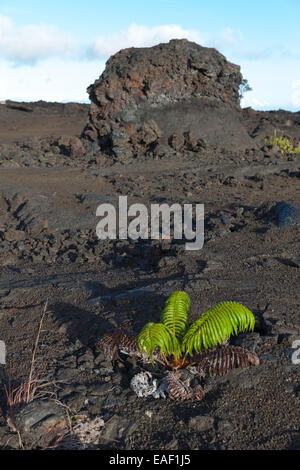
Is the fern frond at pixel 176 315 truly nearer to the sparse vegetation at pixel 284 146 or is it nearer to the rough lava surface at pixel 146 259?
the rough lava surface at pixel 146 259

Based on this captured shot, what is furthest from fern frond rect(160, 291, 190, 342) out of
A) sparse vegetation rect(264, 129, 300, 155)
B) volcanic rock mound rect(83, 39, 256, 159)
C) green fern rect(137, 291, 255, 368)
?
sparse vegetation rect(264, 129, 300, 155)

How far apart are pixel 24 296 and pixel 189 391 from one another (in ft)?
8.49

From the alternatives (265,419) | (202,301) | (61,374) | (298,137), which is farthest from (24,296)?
(298,137)

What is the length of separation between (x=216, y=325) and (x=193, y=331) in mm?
187

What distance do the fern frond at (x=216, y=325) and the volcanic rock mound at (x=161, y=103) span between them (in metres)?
9.35

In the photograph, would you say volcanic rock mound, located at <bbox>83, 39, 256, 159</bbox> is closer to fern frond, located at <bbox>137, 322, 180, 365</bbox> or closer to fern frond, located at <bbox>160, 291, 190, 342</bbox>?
fern frond, located at <bbox>160, 291, 190, 342</bbox>

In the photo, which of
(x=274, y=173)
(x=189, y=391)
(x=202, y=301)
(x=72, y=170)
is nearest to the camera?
(x=189, y=391)

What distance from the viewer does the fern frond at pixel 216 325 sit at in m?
3.05

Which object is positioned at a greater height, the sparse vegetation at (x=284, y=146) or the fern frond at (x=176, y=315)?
the sparse vegetation at (x=284, y=146)

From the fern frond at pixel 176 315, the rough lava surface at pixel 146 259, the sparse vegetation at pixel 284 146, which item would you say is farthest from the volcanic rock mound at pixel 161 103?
the fern frond at pixel 176 315

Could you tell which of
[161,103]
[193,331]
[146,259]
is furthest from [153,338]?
[161,103]

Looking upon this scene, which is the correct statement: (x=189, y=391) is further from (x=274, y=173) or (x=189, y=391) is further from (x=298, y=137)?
(x=298, y=137)

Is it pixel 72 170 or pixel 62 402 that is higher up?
pixel 72 170

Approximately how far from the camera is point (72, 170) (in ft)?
36.2
